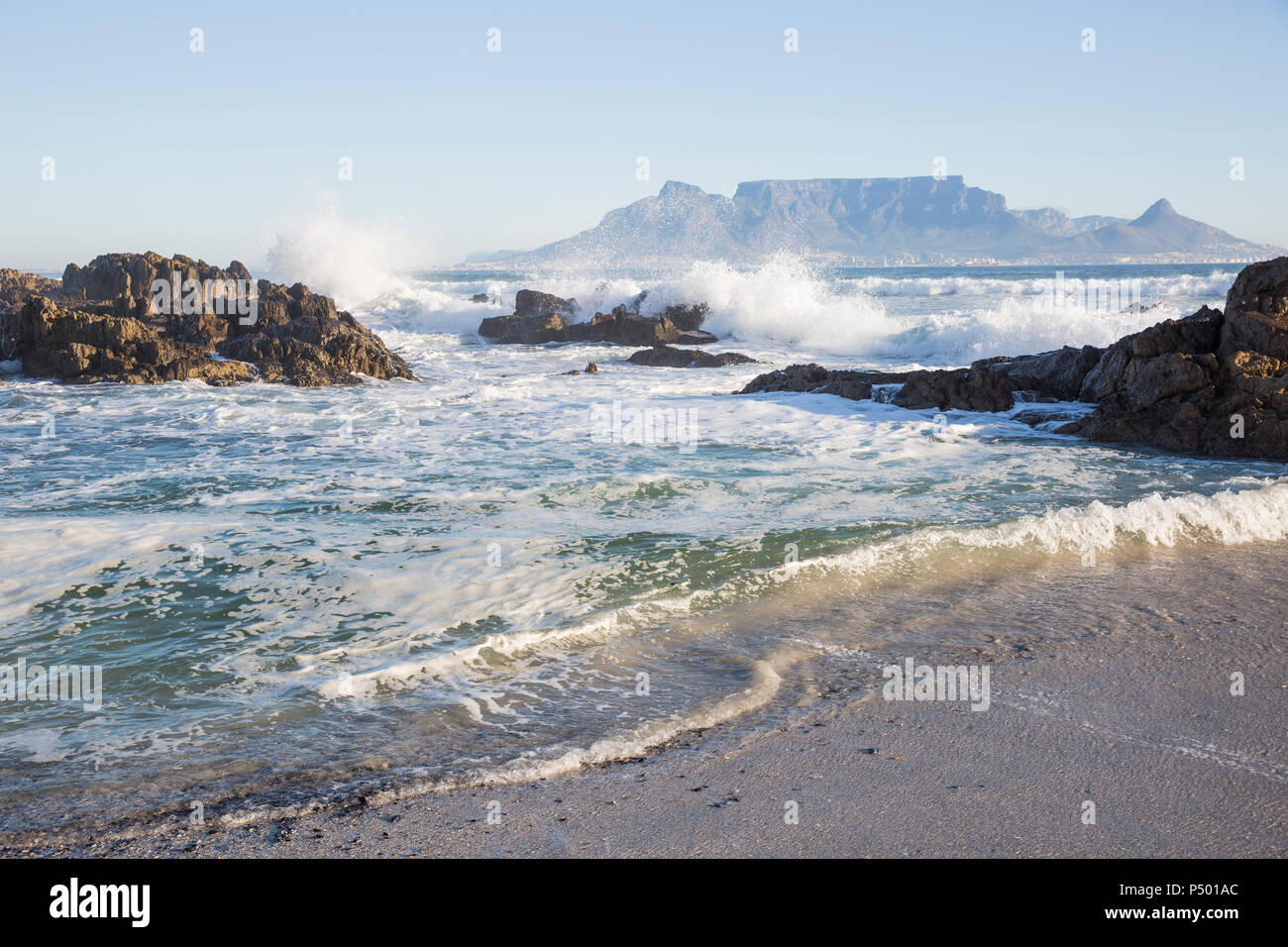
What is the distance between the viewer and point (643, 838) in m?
2.88

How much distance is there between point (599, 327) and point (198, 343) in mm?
11632

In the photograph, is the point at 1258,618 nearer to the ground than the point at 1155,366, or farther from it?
nearer to the ground

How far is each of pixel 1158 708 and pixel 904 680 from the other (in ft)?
3.42

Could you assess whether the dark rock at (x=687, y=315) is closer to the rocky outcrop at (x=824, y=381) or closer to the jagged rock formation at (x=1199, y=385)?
the rocky outcrop at (x=824, y=381)

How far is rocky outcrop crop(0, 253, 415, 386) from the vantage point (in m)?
15.9

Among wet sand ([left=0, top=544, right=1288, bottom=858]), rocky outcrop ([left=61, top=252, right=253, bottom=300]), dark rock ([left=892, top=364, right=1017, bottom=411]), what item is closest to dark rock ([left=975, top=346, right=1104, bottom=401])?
dark rock ([left=892, top=364, right=1017, bottom=411])

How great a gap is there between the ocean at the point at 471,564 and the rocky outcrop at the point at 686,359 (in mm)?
7422

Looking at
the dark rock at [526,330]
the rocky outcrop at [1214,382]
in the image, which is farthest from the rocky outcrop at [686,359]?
the rocky outcrop at [1214,382]

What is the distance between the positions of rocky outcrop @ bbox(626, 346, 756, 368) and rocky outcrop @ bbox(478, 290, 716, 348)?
3379 millimetres

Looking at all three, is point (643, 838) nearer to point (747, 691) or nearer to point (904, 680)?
point (747, 691)

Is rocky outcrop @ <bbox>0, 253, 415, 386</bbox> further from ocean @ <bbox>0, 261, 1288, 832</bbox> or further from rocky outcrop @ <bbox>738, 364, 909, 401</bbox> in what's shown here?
rocky outcrop @ <bbox>738, 364, 909, 401</bbox>

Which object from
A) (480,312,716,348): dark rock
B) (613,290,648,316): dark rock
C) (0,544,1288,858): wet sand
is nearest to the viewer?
(0,544,1288,858): wet sand

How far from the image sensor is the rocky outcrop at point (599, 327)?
2580cm
